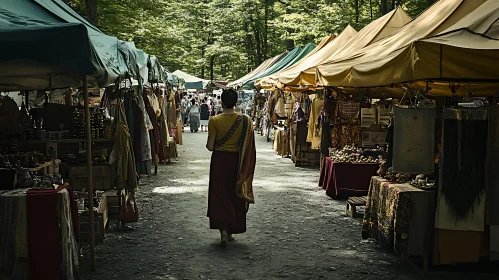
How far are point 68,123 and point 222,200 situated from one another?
3097 mm

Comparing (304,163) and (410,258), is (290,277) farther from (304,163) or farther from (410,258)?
(304,163)

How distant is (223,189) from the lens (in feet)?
24.6

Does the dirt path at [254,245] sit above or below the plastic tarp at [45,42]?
below

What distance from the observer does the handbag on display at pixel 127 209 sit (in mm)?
8539

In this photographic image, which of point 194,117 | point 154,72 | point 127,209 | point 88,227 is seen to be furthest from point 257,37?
point 88,227

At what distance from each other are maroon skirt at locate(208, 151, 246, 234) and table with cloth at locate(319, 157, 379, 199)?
12.7ft

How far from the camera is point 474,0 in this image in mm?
7117

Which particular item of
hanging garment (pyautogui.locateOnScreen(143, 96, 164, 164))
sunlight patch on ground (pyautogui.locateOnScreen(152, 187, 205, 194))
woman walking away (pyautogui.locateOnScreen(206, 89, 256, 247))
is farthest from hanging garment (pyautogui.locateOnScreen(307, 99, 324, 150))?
woman walking away (pyautogui.locateOnScreen(206, 89, 256, 247))

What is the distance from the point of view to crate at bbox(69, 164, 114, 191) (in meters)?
8.09

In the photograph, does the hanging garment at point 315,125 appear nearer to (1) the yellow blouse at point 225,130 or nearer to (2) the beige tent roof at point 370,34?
(2) the beige tent roof at point 370,34

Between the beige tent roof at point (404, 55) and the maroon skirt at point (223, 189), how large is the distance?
2.00m

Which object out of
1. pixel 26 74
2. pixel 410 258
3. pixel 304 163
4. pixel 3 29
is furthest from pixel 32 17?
pixel 304 163

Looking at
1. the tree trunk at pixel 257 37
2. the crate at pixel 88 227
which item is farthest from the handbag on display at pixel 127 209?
the tree trunk at pixel 257 37

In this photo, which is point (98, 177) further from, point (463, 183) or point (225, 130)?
point (463, 183)
